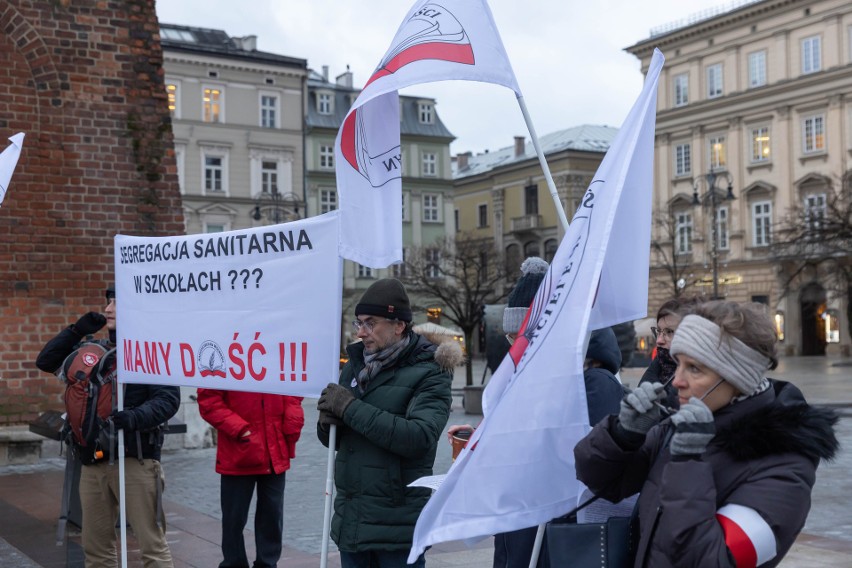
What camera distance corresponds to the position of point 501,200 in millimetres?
70750

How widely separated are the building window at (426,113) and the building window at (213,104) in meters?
15.1

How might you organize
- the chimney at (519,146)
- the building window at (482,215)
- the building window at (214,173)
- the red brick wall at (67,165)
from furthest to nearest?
the chimney at (519,146)
the building window at (482,215)
the building window at (214,173)
the red brick wall at (67,165)

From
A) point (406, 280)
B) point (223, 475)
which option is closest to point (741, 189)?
point (406, 280)

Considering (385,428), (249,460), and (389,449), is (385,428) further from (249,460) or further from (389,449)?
(249,460)

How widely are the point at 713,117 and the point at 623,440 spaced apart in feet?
178

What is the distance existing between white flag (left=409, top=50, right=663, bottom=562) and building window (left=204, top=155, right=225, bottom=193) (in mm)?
51371

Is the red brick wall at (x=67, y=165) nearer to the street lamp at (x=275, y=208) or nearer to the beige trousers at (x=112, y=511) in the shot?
the beige trousers at (x=112, y=511)

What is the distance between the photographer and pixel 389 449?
4.32m

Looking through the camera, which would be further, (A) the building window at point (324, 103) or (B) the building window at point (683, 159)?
(A) the building window at point (324, 103)

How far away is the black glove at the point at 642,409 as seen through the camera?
275 centimetres

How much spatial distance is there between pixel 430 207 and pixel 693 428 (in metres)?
61.0

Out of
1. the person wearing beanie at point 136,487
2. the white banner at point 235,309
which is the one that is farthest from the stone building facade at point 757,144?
the white banner at point 235,309

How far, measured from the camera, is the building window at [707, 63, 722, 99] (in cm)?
5378

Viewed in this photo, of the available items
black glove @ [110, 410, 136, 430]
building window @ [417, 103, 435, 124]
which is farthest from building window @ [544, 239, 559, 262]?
black glove @ [110, 410, 136, 430]
